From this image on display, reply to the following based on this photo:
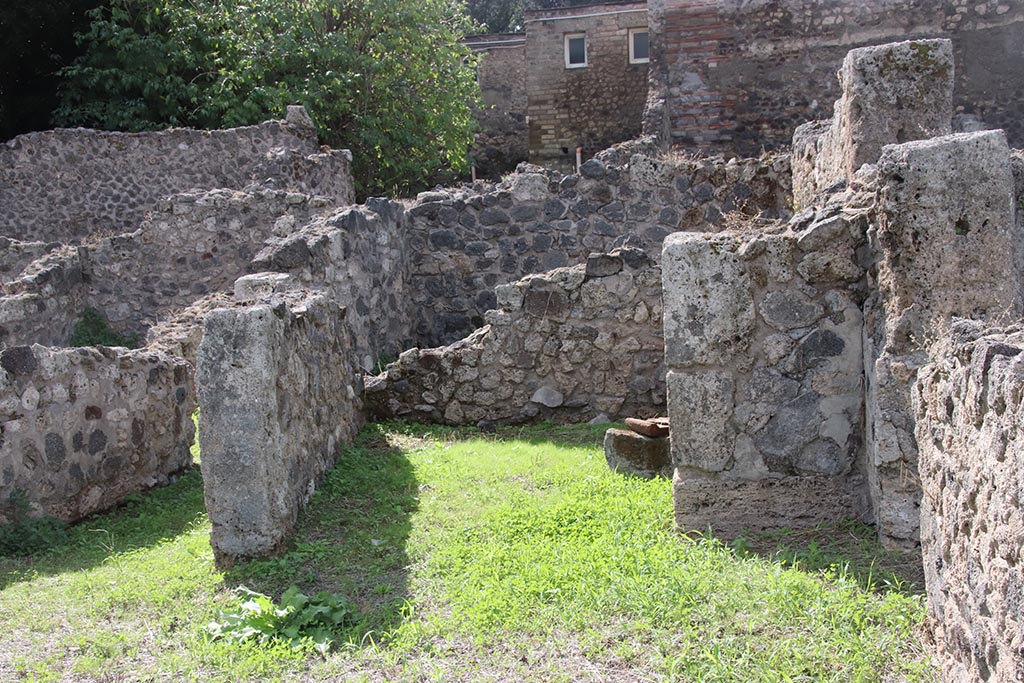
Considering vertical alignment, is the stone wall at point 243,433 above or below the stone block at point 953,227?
below

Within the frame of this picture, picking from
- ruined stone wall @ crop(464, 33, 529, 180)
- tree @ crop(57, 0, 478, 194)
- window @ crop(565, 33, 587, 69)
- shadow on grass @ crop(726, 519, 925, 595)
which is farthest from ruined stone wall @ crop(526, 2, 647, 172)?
shadow on grass @ crop(726, 519, 925, 595)

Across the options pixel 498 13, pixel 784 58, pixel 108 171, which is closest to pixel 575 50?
pixel 784 58

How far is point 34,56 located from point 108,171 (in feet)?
17.0

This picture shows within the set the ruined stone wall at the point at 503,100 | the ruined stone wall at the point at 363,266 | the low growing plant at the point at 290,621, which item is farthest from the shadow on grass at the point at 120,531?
the ruined stone wall at the point at 503,100

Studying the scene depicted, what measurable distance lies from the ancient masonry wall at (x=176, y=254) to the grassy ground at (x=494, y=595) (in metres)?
6.46

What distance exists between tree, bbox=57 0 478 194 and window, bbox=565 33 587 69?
6797 millimetres

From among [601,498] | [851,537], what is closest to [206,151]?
[601,498]

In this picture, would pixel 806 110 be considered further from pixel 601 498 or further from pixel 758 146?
pixel 601 498

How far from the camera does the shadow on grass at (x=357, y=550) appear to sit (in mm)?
4387

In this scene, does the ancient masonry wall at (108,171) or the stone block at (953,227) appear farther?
the ancient masonry wall at (108,171)

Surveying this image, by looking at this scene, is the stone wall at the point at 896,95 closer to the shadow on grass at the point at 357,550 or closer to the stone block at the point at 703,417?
the stone block at the point at 703,417

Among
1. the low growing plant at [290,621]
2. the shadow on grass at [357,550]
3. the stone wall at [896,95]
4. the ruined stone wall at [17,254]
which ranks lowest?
the shadow on grass at [357,550]

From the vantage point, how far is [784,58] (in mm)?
16156

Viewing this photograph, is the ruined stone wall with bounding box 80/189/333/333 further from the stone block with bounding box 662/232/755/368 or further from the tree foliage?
the tree foliage
